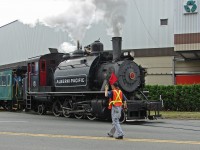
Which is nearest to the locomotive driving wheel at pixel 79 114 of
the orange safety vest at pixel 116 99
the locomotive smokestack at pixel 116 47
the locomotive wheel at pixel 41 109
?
the locomotive smokestack at pixel 116 47

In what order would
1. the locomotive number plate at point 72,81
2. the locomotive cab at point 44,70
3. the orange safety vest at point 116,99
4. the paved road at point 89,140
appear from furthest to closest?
the locomotive cab at point 44,70, the locomotive number plate at point 72,81, the orange safety vest at point 116,99, the paved road at point 89,140

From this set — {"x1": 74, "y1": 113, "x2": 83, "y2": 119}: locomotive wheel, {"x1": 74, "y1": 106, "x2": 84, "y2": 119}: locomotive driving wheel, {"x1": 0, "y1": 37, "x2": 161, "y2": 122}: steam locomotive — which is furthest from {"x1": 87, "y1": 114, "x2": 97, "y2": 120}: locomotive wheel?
{"x1": 74, "y1": 113, "x2": 83, "y2": 119}: locomotive wheel

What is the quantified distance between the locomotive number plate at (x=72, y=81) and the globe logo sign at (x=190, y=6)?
13.8 meters

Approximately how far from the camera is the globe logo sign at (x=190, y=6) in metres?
30.3

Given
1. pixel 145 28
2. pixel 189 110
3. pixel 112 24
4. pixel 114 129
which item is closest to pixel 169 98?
pixel 189 110

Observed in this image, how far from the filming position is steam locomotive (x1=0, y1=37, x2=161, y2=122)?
694 inches

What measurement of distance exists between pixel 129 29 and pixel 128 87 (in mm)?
18798

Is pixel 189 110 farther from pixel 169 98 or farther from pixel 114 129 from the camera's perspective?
pixel 114 129

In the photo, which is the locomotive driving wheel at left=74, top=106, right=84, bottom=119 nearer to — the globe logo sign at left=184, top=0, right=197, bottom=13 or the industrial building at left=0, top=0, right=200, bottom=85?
the industrial building at left=0, top=0, right=200, bottom=85

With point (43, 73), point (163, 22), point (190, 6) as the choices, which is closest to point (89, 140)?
point (43, 73)

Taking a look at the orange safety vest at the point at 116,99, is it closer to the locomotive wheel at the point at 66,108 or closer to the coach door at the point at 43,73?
the locomotive wheel at the point at 66,108

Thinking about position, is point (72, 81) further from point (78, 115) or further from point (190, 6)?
point (190, 6)

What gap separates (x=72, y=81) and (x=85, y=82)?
1.22m

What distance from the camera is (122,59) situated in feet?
59.9
